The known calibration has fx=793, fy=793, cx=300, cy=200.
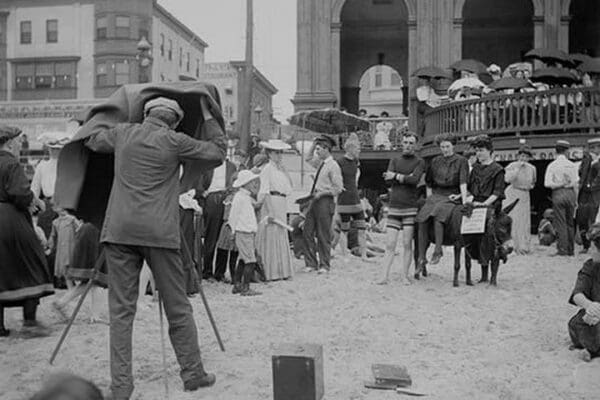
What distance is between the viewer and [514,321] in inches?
333

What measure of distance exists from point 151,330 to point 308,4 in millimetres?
20555

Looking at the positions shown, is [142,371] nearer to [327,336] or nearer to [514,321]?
[327,336]

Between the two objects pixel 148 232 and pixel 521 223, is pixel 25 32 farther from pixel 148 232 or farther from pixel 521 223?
pixel 148 232

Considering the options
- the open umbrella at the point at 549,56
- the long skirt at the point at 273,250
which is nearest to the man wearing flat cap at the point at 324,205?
the long skirt at the point at 273,250

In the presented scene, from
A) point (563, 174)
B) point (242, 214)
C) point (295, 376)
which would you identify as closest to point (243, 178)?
point (242, 214)

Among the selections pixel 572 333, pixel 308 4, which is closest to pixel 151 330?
pixel 572 333

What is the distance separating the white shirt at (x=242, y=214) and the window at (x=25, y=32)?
5540 cm

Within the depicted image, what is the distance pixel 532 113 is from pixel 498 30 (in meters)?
14.3

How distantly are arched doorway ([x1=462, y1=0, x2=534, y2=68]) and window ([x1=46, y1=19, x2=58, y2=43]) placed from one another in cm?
3840

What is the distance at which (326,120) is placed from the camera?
25047 mm

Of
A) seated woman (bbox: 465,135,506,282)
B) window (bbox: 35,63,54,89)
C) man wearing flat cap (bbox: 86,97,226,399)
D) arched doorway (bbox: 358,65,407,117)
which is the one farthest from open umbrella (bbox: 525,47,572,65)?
arched doorway (bbox: 358,65,407,117)

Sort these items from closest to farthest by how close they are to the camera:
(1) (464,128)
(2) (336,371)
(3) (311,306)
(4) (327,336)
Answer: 1. (2) (336,371)
2. (4) (327,336)
3. (3) (311,306)
4. (1) (464,128)

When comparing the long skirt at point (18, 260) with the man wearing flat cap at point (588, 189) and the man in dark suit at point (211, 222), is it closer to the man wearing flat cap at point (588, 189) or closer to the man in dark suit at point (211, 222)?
the man in dark suit at point (211, 222)

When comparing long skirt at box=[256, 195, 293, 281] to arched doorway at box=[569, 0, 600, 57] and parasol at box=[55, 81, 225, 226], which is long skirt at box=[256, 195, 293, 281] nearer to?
parasol at box=[55, 81, 225, 226]
